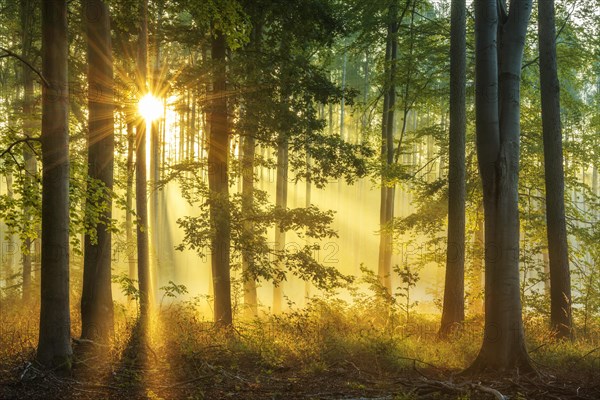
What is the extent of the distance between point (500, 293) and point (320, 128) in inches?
208

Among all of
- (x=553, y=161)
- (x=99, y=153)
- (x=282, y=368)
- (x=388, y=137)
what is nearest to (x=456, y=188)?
(x=553, y=161)

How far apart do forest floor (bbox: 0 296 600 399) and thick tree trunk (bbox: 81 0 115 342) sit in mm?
597

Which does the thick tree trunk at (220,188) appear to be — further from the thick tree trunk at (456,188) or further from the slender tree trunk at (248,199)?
the thick tree trunk at (456,188)

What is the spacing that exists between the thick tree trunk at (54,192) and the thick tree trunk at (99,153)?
228 cm

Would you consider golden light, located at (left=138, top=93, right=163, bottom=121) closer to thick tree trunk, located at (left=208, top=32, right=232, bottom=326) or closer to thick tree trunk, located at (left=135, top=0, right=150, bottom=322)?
thick tree trunk, located at (left=135, top=0, right=150, bottom=322)

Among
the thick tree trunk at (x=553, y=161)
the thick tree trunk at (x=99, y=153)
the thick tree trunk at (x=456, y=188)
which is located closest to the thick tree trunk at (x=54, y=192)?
the thick tree trunk at (x=99, y=153)

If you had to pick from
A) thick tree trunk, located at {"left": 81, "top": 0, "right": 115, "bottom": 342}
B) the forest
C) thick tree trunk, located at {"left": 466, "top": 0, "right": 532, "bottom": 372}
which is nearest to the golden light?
the forest

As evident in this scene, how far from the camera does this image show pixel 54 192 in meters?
6.12

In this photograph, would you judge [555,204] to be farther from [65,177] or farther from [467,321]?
[65,177]

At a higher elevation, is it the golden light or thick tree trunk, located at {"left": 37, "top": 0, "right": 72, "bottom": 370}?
the golden light

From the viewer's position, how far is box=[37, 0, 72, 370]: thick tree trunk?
6098 millimetres

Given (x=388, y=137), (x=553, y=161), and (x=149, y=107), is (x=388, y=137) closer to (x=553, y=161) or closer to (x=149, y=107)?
(x=553, y=161)

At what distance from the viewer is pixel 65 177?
618 cm

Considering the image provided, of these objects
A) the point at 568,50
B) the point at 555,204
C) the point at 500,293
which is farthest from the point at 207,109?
the point at 568,50
